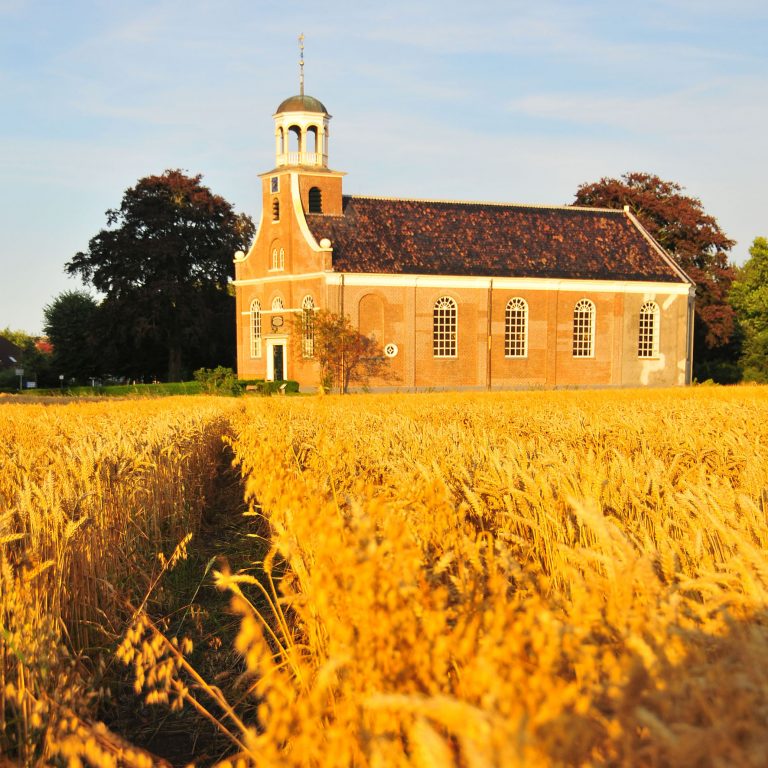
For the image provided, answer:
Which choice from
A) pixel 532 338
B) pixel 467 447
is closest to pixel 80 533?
pixel 467 447

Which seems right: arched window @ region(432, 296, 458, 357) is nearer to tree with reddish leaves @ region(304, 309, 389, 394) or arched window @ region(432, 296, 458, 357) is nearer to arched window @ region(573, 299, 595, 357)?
tree with reddish leaves @ region(304, 309, 389, 394)

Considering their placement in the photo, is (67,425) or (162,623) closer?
(162,623)

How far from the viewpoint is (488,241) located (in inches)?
1690

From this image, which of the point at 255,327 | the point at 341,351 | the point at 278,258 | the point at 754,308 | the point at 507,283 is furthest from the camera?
the point at 754,308

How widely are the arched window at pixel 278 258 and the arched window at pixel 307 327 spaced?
9.28 ft

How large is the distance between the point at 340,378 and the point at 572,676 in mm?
37188

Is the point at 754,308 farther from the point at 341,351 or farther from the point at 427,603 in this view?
the point at 427,603

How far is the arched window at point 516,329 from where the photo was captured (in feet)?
140

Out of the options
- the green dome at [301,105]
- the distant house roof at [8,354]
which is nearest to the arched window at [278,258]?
the green dome at [301,105]

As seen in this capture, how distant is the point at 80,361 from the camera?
55.6 meters

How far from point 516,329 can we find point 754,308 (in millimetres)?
20495

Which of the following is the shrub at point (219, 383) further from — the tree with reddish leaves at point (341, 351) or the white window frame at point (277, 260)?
the white window frame at point (277, 260)

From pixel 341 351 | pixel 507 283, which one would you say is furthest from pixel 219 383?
pixel 507 283

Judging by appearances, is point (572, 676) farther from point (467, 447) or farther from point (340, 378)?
point (340, 378)
